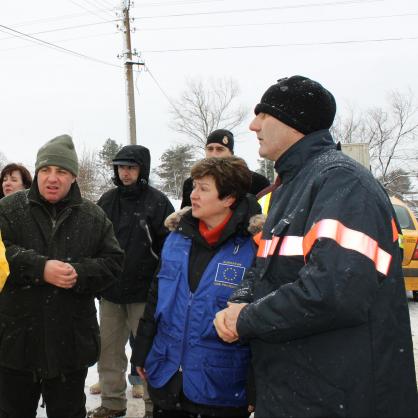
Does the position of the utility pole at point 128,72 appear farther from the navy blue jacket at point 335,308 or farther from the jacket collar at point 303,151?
the navy blue jacket at point 335,308

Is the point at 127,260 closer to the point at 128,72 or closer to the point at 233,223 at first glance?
the point at 233,223

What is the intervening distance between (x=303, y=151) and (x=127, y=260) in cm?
246

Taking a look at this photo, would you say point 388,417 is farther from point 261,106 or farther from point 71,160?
point 71,160


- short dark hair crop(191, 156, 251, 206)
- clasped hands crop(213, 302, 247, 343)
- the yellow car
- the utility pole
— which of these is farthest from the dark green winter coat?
the utility pole

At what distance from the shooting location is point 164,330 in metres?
2.40

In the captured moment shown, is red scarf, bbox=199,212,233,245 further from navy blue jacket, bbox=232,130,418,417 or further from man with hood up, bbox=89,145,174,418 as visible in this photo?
man with hood up, bbox=89,145,174,418

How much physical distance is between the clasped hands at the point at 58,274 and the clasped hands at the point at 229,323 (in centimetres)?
120

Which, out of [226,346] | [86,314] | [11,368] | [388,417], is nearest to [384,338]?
[388,417]

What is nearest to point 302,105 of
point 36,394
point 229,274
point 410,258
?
point 229,274

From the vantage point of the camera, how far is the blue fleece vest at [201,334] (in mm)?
2236

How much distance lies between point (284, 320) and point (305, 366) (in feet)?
0.67

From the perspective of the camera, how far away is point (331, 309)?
1.36 meters

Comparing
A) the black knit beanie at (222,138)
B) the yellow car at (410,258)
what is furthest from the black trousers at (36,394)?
the yellow car at (410,258)

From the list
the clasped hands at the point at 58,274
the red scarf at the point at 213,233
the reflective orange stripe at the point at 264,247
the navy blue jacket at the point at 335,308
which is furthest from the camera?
the clasped hands at the point at 58,274
